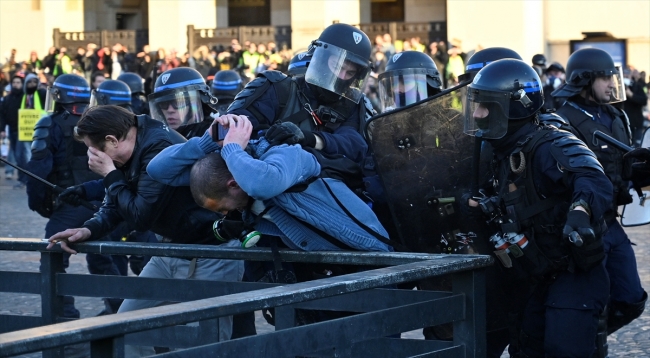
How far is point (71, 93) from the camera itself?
23.8ft

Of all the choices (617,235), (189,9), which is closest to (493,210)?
Result: (617,235)

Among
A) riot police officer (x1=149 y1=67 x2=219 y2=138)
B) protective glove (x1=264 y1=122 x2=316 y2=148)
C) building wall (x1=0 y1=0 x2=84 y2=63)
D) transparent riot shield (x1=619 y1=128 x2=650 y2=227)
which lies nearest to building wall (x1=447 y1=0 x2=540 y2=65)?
building wall (x1=0 y1=0 x2=84 y2=63)

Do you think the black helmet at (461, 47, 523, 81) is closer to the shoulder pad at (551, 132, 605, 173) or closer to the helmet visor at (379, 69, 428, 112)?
the helmet visor at (379, 69, 428, 112)

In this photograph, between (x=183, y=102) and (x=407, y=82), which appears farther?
(x=183, y=102)

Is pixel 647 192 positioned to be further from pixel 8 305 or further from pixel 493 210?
pixel 8 305

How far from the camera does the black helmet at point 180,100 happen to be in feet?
19.8

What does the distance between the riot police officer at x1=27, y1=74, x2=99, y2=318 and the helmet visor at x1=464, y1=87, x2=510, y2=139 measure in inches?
135

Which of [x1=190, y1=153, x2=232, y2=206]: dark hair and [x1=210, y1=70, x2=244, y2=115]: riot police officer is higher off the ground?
[x1=210, y1=70, x2=244, y2=115]: riot police officer

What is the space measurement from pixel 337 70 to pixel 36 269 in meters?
4.73

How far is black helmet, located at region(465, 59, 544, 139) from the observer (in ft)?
13.3

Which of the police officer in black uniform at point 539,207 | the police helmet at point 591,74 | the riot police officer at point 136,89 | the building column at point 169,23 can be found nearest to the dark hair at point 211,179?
the police officer in black uniform at point 539,207

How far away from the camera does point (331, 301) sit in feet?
11.8

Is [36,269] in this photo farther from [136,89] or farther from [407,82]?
[407,82]

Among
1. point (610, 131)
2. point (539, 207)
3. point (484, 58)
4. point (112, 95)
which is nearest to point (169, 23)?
point (112, 95)
